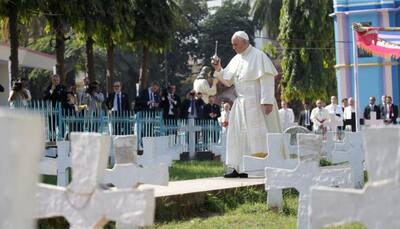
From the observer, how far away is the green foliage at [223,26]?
186 ft

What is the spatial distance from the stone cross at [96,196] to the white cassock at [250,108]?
6503mm

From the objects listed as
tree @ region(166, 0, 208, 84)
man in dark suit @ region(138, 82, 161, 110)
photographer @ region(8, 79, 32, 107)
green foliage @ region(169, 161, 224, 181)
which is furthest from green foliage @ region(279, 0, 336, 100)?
green foliage @ region(169, 161, 224, 181)

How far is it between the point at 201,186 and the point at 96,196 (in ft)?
17.3

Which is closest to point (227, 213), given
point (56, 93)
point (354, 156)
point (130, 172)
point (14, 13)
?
point (354, 156)

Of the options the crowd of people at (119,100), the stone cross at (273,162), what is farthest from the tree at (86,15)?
the stone cross at (273,162)

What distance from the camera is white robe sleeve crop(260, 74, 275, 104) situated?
953 cm

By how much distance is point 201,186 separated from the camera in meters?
8.23

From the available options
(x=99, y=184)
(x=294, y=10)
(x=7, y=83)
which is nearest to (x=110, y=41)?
(x=7, y=83)

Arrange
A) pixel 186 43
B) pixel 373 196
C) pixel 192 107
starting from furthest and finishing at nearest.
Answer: pixel 186 43 → pixel 192 107 → pixel 373 196

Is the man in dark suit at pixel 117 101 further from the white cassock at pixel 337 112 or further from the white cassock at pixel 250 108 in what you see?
the white cassock at pixel 337 112

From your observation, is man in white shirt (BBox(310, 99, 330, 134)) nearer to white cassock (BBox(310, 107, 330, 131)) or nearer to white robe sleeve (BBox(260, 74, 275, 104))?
white cassock (BBox(310, 107, 330, 131))

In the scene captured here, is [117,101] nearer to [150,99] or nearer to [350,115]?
[150,99]

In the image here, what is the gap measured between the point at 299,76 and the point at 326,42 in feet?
7.44

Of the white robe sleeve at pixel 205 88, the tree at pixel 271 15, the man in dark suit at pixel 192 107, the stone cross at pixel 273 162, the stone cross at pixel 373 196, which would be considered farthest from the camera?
the tree at pixel 271 15
